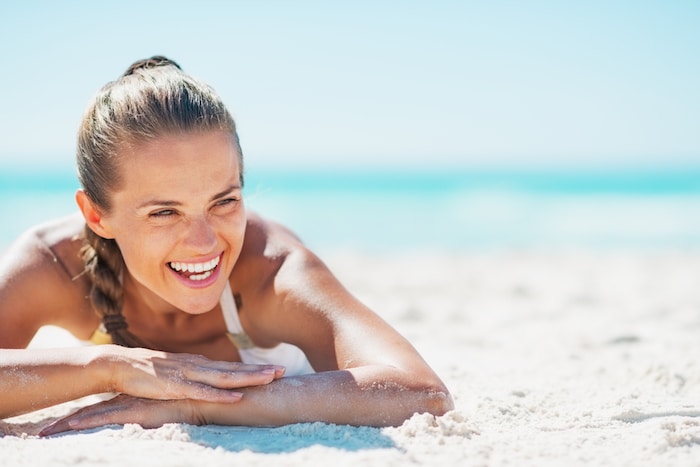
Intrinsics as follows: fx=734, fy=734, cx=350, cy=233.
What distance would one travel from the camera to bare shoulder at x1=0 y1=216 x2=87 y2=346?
2818 mm

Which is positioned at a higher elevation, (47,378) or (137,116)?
(137,116)

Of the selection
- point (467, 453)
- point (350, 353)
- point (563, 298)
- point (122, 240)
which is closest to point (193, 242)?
point (122, 240)

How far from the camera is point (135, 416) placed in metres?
2.42

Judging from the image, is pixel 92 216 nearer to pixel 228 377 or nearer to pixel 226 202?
pixel 226 202

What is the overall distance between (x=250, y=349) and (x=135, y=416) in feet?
3.02

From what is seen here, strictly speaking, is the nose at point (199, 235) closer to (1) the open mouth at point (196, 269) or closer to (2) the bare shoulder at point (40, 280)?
(1) the open mouth at point (196, 269)

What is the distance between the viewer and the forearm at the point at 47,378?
97.7 inches

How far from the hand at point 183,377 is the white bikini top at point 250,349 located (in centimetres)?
64

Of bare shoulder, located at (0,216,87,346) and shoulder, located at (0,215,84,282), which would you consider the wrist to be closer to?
bare shoulder, located at (0,216,87,346)

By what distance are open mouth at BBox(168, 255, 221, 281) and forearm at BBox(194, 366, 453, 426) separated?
0.50m

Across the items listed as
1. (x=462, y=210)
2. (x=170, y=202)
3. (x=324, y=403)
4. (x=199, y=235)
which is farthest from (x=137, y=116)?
(x=462, y=210)

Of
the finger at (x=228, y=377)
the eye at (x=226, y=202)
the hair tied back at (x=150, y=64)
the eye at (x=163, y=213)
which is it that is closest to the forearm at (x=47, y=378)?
the finger at (x=228, y=377)

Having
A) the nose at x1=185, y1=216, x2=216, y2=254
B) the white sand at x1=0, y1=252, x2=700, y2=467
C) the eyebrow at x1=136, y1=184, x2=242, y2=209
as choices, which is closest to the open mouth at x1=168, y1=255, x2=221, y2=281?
the nose at x1=185, y1=216, x2=216, y2=254

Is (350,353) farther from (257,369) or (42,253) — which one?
(42,253)
